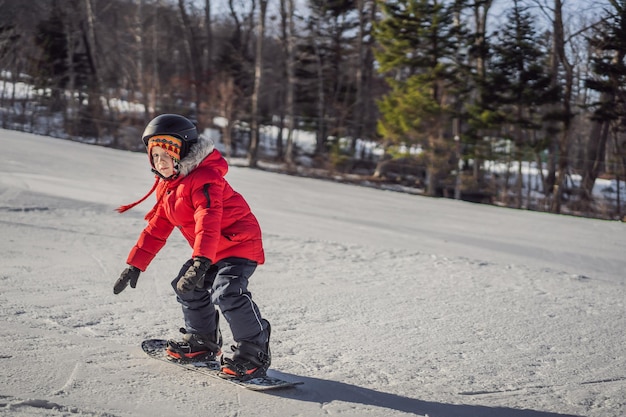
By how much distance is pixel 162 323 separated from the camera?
13.1 ft

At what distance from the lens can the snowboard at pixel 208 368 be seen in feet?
9.71

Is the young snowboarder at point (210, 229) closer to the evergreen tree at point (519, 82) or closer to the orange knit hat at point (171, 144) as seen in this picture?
the orange knit hat at point (171, 144)

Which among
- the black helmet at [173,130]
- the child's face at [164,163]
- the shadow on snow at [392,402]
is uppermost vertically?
the black helmet at [173,130]

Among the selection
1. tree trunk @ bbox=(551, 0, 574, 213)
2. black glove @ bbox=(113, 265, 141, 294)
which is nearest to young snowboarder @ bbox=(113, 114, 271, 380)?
black glove @ bbox=(113, 265, 141, 294)

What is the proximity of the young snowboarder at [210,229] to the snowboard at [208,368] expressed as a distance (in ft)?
0.12

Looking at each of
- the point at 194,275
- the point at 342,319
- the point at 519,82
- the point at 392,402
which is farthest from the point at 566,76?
the point at 194,275

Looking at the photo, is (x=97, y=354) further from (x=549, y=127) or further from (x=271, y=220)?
(x=549, y=127)

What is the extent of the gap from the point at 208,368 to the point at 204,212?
33.8 inches

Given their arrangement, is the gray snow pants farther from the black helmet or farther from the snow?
the black helmet

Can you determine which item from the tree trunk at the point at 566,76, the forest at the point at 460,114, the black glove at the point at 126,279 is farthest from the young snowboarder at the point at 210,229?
the tree trunk at the point at 566,76

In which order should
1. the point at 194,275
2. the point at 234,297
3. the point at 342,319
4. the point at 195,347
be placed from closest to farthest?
1. the point at 194,275
2. the point at 234,297
3. the point at 195,347
4. the point at 342,319

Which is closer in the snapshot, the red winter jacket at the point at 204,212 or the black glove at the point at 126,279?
the red winter jacket at the point at 204,212

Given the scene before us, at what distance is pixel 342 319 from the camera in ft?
14.3

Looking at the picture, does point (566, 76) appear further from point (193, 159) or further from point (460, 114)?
point (193, 159)
